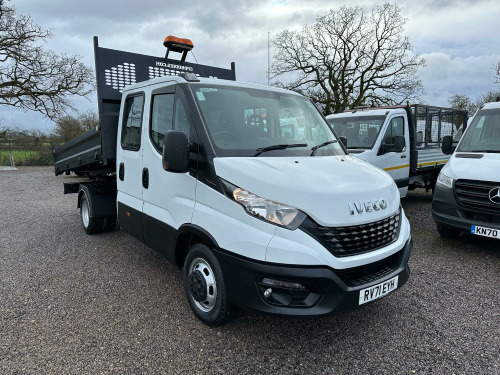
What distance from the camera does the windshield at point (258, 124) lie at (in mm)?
3104

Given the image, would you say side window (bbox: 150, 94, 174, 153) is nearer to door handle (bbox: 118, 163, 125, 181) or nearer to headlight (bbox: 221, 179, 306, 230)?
door handle (bbox: 118, 163, 125, 181)

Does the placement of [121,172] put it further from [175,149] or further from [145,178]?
[175,149]

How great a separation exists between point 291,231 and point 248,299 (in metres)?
0.62

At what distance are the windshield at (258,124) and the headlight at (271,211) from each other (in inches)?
20.2

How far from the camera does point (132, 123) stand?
14.0 ft

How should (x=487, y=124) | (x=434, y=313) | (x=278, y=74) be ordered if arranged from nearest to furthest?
(x=434, y=313)
(x=487, y=124)
(x=278, y=74)

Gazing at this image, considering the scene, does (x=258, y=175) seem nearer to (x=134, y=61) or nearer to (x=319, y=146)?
(x=319, y=146)

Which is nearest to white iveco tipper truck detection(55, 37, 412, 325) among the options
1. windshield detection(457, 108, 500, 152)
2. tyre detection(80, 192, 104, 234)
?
tyre detection(80, 192, 104, 234)

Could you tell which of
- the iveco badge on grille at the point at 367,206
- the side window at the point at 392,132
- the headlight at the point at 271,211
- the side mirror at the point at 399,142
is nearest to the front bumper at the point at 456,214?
the side mirror at the point at 399,142

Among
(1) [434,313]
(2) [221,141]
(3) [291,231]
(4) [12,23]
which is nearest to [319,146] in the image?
(2) [221,141]

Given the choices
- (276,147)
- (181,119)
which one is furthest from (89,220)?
(276,147)

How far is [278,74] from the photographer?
27.3 metres

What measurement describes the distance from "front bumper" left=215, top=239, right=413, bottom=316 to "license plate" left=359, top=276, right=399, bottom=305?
0.03 m

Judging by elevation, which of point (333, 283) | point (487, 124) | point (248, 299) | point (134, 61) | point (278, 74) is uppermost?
point (278, 74)
